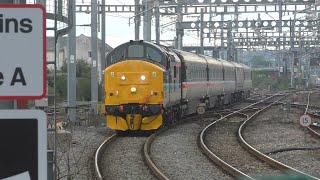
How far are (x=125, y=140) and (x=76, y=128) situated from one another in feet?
13.7

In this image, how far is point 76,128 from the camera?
24031 millimetres

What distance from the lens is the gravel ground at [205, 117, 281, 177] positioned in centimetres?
1378

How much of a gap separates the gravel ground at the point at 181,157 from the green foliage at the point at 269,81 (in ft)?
255

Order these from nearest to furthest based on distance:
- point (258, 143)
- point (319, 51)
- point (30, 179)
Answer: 1. point (30, 179)
2. point (258, 143)
3. point (319, 51)

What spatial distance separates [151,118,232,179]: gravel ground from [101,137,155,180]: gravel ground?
16.2 inches

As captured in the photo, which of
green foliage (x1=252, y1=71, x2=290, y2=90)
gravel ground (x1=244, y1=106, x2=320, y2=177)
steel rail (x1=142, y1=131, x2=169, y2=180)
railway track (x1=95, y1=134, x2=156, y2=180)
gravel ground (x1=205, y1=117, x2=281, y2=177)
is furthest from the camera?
green foliage (x1=252, y1=71, x2=290, y2=90)

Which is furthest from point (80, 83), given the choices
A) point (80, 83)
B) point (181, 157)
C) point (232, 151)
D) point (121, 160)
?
point (121, 160)

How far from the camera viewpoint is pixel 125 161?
1527 cm

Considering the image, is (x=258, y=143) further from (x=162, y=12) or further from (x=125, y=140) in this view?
(x=162, y=12)

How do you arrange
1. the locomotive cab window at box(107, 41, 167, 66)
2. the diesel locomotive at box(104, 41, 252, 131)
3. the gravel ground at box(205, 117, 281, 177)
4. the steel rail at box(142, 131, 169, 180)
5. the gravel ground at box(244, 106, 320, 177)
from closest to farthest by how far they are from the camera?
the steel rail at box(142, 131, 169, 180), the gravel ground at box(205, 117, 281, 177), the gravel ground at box(244, 106, 320, 177), the diesel locomotive at box(104, 41, 252, 131), the locomotive cab window at box(107, 41, 167, 66)

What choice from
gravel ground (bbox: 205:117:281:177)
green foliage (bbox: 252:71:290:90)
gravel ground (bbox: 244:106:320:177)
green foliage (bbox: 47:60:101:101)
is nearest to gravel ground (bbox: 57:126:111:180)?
gravel ground (bbox: 205:117:281:177)

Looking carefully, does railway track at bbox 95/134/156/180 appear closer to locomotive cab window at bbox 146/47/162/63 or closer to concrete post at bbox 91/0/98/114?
locomotive cab window at bbox 146/47/162/63

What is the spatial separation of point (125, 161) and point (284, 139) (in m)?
7.46

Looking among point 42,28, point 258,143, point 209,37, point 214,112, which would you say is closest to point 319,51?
point 209,37
